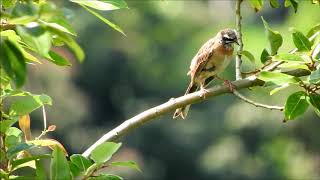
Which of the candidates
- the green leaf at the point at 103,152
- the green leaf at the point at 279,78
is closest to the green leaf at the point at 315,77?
the green leaf at the point at 279,78

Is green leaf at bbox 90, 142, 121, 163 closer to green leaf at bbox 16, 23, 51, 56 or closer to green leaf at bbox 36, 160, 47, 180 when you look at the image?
green leaf at bbox 36, 160, 47, 180

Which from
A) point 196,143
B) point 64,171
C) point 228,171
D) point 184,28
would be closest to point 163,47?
point 184,28

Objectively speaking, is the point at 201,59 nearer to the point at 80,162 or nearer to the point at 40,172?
the point at 80,162

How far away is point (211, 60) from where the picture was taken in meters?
4.13

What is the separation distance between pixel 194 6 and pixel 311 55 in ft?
110

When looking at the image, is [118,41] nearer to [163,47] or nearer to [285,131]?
[163,47]

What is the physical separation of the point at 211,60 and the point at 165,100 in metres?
25.7

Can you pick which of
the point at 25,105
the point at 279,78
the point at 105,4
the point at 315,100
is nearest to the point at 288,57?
the point at 279,78

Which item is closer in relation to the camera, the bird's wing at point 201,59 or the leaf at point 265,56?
the leaf at point 265,56

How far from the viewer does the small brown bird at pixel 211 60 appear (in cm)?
394

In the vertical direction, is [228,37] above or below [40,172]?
below

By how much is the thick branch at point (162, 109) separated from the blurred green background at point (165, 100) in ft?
64.0

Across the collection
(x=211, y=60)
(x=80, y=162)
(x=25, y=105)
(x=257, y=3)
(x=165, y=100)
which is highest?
(x=257, y=3)

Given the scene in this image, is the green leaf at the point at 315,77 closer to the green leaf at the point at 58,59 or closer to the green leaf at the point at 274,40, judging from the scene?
the green leaf at the point at 274,40
